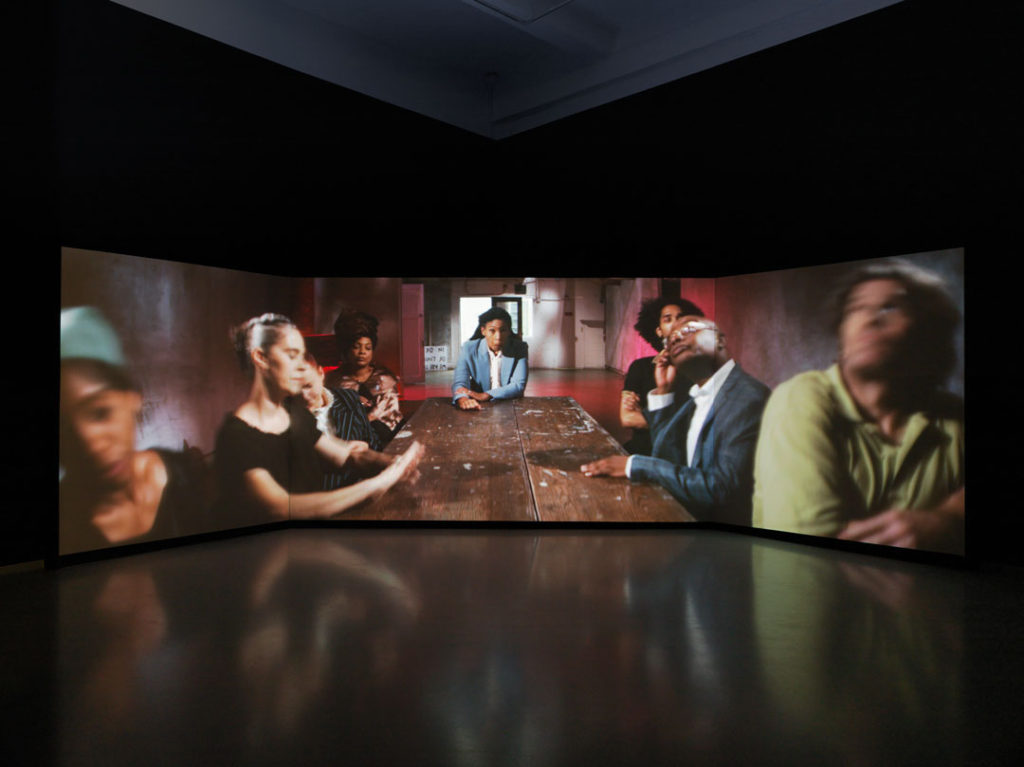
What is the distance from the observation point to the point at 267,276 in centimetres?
604

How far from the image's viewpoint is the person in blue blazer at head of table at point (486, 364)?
6348 mm

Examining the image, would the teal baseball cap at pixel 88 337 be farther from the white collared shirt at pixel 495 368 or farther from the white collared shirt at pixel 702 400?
the white collared shirt at pixel 702 400

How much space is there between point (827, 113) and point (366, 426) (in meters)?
4.49

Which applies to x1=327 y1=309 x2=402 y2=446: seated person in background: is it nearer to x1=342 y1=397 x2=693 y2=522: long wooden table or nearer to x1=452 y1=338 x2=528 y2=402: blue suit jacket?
x1=342 y1=397 x2=693 y2=522: long wooden table

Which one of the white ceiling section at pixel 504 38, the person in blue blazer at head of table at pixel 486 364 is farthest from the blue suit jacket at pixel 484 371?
the white ceiling section at pixel 504 38

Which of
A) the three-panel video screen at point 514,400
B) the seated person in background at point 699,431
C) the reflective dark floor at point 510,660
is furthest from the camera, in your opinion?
the seated person in background at point 699,431

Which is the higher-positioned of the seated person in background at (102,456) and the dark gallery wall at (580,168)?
the dark gallery wall at (580,168)

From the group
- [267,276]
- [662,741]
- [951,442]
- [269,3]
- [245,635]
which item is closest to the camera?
[662,741]

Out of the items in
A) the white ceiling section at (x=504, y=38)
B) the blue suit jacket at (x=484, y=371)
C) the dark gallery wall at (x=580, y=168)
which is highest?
the white ceiling section at (x=504, y=38)

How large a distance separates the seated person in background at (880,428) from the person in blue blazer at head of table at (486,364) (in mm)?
2420

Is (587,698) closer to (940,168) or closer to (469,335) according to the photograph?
(469,335)

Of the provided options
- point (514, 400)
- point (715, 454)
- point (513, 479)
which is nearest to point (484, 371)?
point (514, 400)

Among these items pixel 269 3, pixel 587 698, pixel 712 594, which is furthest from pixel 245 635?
pixel 269 3

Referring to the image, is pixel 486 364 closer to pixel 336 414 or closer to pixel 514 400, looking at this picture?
pixel 514 400
